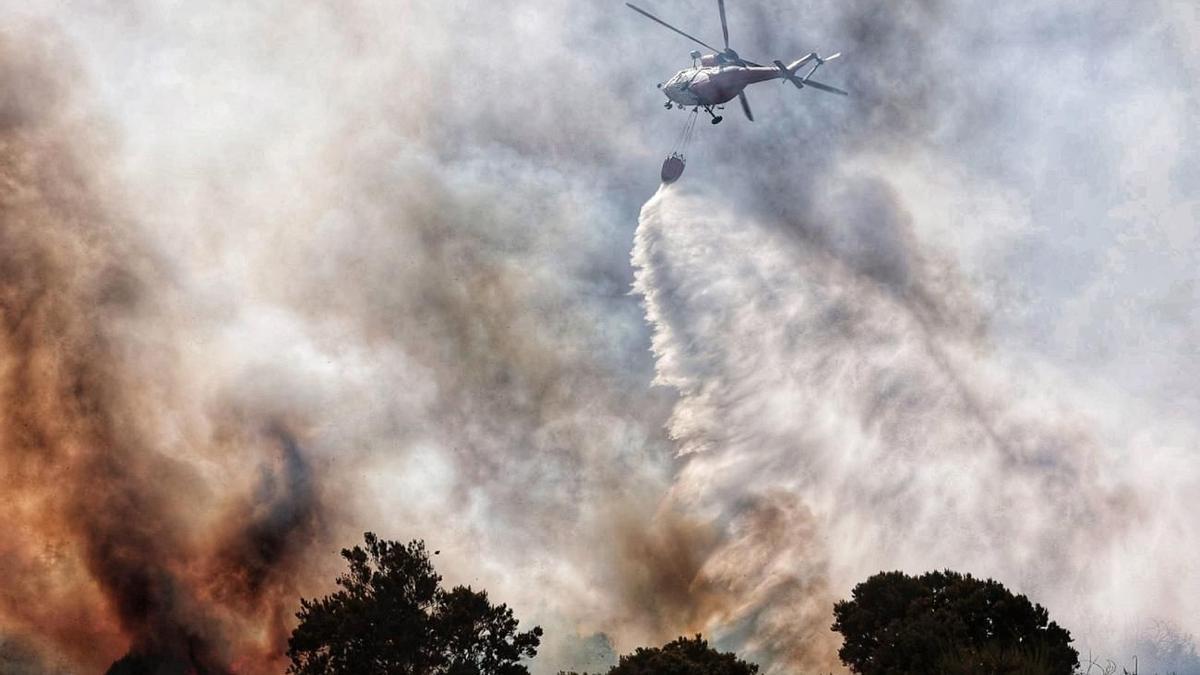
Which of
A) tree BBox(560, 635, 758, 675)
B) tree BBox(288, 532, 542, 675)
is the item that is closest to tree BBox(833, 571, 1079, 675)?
tree BBox(560, 635, 758, 675)

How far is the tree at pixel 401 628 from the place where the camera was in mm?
57281

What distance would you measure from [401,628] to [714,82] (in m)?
59.0

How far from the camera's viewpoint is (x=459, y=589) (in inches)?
2429

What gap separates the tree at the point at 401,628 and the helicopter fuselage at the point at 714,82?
2059 inches

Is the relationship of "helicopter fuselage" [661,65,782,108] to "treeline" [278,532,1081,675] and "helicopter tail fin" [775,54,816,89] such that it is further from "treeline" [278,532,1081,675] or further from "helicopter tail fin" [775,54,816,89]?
"treeline" [278,532,1081,675]

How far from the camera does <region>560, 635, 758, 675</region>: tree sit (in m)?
54.9

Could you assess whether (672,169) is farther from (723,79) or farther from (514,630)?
(514,630)

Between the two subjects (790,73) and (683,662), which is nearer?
(683,662)

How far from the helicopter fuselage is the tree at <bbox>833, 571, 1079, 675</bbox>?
49.0 metres

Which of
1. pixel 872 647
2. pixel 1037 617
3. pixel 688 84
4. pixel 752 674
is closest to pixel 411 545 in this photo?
pixel 752 674

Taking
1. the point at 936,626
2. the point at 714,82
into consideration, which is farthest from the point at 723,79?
the point at 936,626

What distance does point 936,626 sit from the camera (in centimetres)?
5681

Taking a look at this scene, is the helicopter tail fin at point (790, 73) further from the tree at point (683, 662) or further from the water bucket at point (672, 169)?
the tree at point (683, 662)

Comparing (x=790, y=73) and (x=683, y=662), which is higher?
(x=790, y=73)
